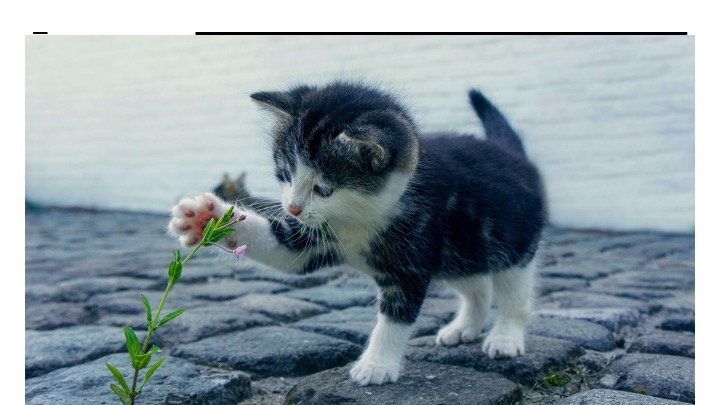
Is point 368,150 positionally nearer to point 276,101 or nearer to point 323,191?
point 323,191

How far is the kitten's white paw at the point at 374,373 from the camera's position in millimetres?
2066

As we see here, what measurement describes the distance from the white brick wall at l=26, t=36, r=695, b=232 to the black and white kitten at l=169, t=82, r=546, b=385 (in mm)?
3363

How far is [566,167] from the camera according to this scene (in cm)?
696

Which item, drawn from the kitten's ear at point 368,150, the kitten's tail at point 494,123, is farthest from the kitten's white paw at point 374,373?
the kitten's tail at point 494,123

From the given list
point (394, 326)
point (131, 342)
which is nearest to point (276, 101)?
point (394, 326)

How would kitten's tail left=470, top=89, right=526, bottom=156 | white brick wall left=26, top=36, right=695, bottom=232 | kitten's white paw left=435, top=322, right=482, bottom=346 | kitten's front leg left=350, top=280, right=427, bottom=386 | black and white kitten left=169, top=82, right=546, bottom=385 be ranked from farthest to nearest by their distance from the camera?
1. white brick wall left=26, top=36, right=695, bottom=232
2. kitten's tail left=470, top=89, right=526, bottom=156
3. kitten's white paw left=435, top=322, right=482, bottom=346
4. kitten's front leg left=350, top=280, right=427, bottom=386
5. black and white kitten left=169, top=82, right=546, bottom=385

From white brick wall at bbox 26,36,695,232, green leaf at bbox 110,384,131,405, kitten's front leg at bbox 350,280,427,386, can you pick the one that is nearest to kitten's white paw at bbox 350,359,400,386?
kitten's front leg at bbox 350,280,427,386

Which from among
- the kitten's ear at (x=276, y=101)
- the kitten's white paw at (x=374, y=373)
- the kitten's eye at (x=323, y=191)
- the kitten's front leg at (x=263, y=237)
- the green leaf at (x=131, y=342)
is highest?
the kitten's ear at (x=276, y=101)

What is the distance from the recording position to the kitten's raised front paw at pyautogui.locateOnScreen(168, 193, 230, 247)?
2059mm

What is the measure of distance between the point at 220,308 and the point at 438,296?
4.13ft

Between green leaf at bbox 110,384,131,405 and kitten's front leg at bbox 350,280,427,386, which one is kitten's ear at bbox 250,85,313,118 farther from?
green leaf at bbox 110,384,131,405

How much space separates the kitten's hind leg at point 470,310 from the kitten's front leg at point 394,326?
0.45 meters

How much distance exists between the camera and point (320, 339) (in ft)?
8.36

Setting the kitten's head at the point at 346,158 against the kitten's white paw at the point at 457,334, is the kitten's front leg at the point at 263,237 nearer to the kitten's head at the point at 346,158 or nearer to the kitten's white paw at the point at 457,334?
the kitten's head at the point at 346,158
